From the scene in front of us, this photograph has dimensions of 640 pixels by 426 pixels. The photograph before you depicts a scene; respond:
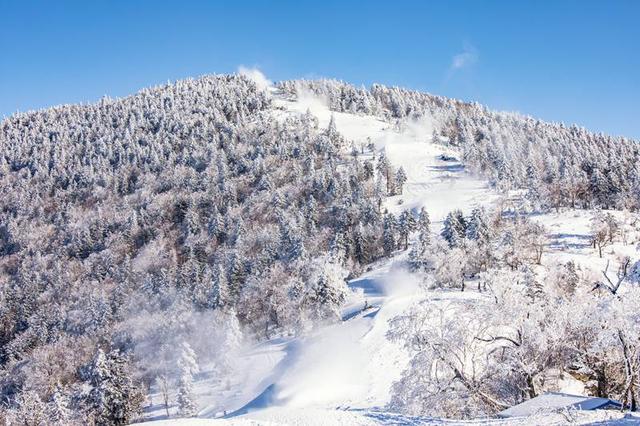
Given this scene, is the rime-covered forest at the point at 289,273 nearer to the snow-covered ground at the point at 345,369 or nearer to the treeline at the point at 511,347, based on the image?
the treeline at the point at 511,347

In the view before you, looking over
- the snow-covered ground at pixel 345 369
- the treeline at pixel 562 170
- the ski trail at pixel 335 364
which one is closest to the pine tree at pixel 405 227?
the ski trail at pixel 335 364

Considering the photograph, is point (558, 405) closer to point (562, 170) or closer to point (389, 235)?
point (389, 235)

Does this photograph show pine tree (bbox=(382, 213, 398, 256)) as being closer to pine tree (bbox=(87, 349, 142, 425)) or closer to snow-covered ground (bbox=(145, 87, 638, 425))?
snow-covered ground (bbox=(145, 87, 638, 425))

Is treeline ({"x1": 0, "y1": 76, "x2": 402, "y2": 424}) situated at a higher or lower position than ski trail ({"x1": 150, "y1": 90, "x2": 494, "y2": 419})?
higher

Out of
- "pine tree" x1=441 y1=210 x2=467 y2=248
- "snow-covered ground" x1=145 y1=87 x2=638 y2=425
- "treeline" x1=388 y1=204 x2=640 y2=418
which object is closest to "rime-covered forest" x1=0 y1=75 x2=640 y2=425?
"treeline" x1=388 y1=204 x2=640 y2=418

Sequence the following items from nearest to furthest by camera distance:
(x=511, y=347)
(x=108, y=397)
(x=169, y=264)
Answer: (x=511, y=347)
(x=108, y=397)
(x=169, y=264)

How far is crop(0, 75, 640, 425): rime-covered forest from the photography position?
26062 mm

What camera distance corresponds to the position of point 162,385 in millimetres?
74938

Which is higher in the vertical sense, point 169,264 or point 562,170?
point 562,170

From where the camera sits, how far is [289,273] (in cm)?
10006

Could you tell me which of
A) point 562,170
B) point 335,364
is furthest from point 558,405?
point 562,170

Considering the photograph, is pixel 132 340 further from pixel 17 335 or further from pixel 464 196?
pixel 464 196

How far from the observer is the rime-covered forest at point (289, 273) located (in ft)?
85.5

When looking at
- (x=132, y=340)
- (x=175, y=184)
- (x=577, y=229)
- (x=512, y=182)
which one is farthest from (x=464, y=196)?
(x=175, y=184)
